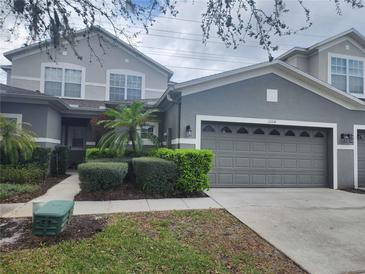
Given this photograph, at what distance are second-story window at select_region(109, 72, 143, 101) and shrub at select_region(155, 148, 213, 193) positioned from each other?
1054 centimetres

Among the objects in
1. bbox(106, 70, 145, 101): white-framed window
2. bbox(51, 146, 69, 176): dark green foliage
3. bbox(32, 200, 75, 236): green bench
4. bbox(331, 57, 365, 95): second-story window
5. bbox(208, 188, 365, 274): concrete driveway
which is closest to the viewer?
bbox(208, 188, 365, 274): concrete driveway

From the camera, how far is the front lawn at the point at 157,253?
160 inches

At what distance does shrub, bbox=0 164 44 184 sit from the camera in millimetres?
10273

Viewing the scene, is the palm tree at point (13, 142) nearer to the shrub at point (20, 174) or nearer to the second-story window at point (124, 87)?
the shrub at point (20, 174)

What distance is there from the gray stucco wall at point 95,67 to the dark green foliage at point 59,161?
5372 millimetres

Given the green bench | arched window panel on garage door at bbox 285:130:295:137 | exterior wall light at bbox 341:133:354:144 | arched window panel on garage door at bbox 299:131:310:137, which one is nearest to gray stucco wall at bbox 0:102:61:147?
the green bench

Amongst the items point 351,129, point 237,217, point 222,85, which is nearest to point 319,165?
point 351,129

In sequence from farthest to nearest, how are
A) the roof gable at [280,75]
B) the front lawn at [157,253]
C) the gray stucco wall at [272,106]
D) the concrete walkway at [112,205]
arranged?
the gray stucco wall at [272,106], the roof gable at [280,75], the concrete walkway at [112,205], the front lawn at [157,253]

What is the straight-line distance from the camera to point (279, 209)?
7773 mm

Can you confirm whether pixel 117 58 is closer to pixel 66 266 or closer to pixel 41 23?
pixel 41 23

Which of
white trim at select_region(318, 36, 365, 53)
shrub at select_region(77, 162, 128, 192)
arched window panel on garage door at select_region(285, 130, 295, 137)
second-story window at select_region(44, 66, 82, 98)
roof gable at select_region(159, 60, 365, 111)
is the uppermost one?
white trim at select_region(318, 36, 365, 53)

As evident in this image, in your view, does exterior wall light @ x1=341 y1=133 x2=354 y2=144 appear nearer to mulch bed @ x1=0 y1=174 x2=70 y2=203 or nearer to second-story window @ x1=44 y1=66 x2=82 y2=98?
mulch bed @ x1=0 y1=174 x2=70 y2=203

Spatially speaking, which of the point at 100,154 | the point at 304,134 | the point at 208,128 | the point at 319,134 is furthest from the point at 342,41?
the point at 100,154

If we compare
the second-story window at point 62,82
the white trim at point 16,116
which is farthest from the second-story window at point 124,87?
the white trim at point 16,116
